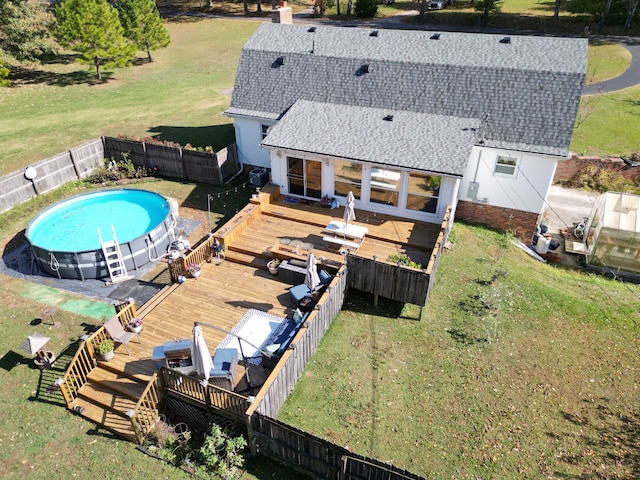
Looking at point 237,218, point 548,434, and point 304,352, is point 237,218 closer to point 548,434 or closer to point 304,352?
point 304,352

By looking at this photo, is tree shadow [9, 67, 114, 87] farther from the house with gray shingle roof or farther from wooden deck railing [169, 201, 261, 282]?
wooden deck railing [169, 201, 261, 282]

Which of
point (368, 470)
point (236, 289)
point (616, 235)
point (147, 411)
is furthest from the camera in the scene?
point (616, 235)

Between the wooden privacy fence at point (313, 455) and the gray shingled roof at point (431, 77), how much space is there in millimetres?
14944

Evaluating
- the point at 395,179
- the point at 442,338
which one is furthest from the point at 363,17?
the point at 442,338

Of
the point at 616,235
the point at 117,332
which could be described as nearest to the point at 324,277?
the point at 117,332

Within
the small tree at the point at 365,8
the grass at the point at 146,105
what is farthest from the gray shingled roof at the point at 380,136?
the small tree at the point at 365,8

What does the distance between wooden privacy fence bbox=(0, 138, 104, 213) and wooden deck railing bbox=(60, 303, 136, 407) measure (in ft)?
44.6

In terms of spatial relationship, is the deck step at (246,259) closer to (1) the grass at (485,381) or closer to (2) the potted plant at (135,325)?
(1) the grass at (485,381)

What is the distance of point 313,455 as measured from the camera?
33.7 feet

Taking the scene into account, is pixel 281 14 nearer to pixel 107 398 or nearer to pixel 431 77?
pixel 431 77

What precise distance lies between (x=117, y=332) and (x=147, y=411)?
2.81 m

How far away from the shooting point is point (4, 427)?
38.4 ft

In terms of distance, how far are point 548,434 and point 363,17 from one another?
211 feet

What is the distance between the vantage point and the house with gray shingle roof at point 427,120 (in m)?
18.4
